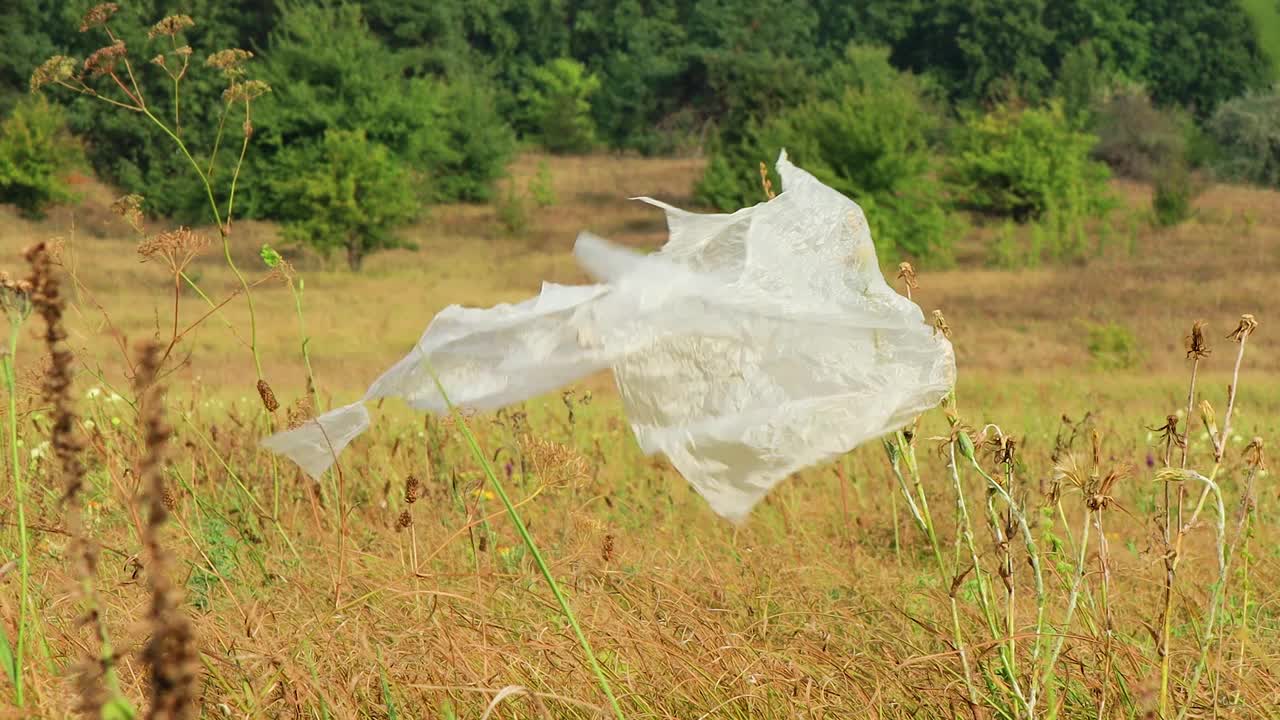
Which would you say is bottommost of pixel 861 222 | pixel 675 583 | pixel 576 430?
pixel 576 430

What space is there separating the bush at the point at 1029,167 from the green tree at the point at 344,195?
9.79 meters

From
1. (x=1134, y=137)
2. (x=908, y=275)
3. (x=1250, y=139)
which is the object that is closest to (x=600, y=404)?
(x=908, y=275)

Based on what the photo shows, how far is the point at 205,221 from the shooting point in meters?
25.4

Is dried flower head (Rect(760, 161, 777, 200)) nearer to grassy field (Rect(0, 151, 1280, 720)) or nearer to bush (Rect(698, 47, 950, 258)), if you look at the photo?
grassy field (Rect(0, 151, 1280, 720))

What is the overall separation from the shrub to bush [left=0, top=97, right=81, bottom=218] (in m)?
18.8

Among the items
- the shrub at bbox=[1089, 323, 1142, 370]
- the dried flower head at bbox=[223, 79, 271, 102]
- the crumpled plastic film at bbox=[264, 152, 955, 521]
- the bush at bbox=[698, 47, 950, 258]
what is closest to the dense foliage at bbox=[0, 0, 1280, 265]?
the bush at bbox=[698, 47, 950, 258]

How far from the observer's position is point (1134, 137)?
29.1 meters

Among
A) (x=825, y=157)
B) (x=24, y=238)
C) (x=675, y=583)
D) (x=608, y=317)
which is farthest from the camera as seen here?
(x=24, y=238)

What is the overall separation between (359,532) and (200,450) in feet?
3.36

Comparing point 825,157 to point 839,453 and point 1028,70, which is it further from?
point 1028,70

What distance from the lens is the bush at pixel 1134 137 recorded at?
28656mm

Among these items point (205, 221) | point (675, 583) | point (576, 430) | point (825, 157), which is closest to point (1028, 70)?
point (825, 157)

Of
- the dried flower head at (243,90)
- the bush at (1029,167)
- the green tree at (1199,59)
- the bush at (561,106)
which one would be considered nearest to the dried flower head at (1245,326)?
the dried flower head at (243,90)

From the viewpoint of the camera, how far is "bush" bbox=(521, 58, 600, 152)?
35062 mm
